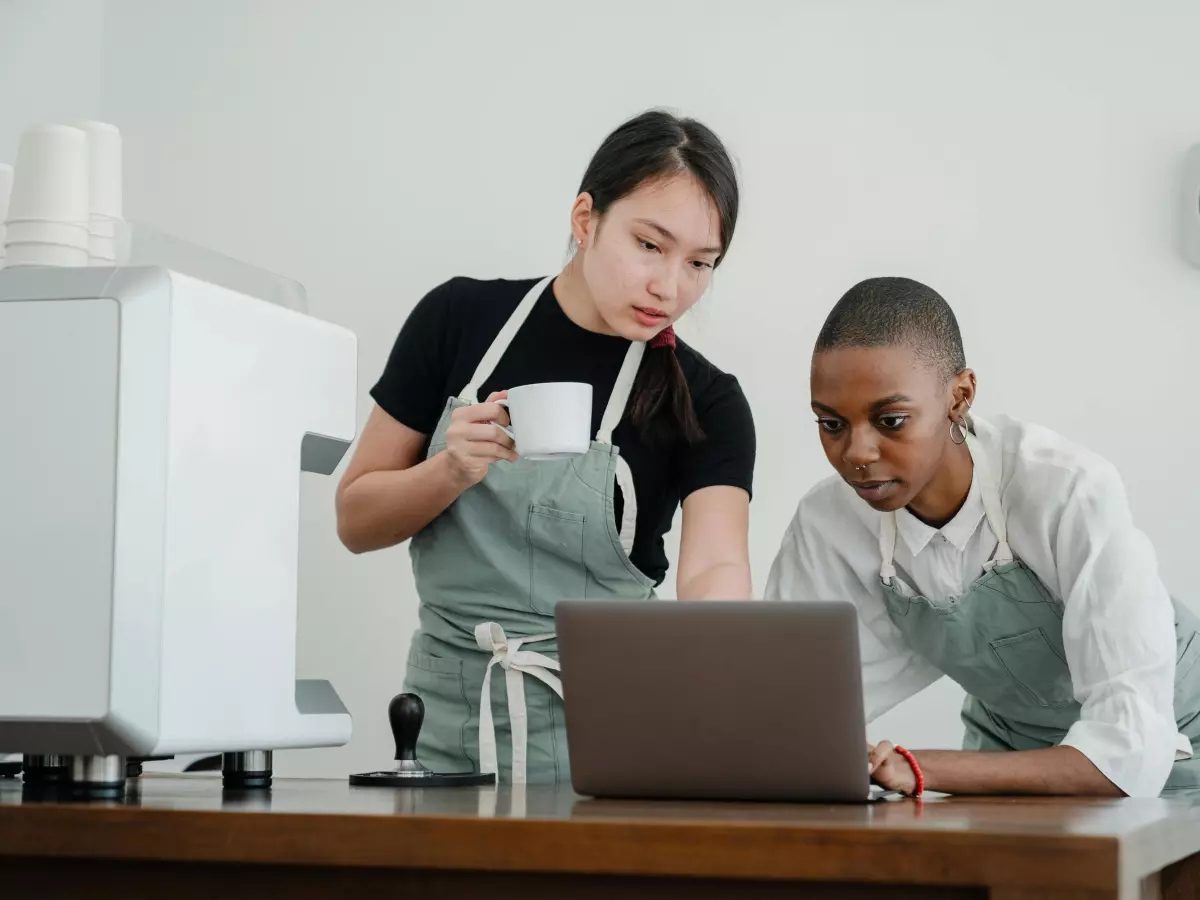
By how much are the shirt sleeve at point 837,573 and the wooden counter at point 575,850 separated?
0.79 m

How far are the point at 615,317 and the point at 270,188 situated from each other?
1297 millimetres

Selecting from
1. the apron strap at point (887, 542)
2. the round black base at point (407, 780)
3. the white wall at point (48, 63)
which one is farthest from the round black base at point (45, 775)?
the white wall at point (48, 63)

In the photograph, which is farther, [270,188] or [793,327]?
[270,188]

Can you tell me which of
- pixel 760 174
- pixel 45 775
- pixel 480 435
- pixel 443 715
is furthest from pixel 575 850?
pixel 760 174

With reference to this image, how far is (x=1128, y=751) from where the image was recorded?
127cm

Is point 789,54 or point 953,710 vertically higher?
point 789,54

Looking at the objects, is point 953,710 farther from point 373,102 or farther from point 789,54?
point 373,102

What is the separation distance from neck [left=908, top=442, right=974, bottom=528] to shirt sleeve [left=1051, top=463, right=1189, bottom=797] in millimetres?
130

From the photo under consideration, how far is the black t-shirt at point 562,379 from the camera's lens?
5.49ft

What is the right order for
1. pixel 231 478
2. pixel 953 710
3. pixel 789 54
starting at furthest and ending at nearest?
1. pixel 789 54
2. pixel 953 710
3. pixel 231 478

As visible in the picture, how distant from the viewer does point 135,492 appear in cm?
88

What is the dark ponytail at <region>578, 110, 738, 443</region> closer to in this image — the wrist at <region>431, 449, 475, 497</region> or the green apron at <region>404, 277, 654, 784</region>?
the green apron at <region>404, 277, 654, 784</region>

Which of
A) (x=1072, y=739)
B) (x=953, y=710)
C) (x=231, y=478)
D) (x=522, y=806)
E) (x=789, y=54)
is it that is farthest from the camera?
(x=789, y=54)

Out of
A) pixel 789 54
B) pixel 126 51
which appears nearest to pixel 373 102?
pixel 126 51
